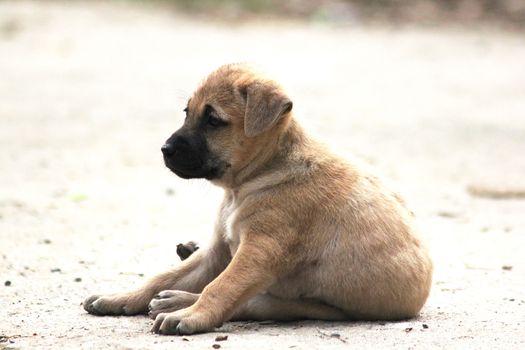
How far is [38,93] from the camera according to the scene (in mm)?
16438

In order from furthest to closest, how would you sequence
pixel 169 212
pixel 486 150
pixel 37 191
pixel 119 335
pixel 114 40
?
pixel 114 40 → pixel 486 150 → pixel 37 191 → pixel 169 212 → pixel 119 335

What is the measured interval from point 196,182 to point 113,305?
18.8 ft

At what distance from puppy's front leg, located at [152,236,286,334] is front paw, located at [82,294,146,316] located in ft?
1.96

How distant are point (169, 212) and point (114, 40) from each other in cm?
1048

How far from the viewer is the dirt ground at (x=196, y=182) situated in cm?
632

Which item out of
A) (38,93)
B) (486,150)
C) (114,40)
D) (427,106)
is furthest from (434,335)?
(114,40)

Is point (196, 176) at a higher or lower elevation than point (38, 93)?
higher

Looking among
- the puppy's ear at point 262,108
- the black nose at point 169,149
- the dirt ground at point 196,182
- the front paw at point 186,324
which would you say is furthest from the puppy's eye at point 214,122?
the front paw at point 186,324

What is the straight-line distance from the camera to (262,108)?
6230 millimetres

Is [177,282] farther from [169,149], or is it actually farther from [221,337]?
[221,337]

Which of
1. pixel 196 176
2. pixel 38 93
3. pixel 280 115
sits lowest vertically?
pixel 38 93

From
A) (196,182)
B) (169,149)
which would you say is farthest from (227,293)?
(196,182)

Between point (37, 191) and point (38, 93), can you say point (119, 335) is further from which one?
point (38, 93)

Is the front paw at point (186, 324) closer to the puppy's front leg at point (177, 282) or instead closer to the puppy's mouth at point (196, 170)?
the puppy's front leg at point (177, 282)
